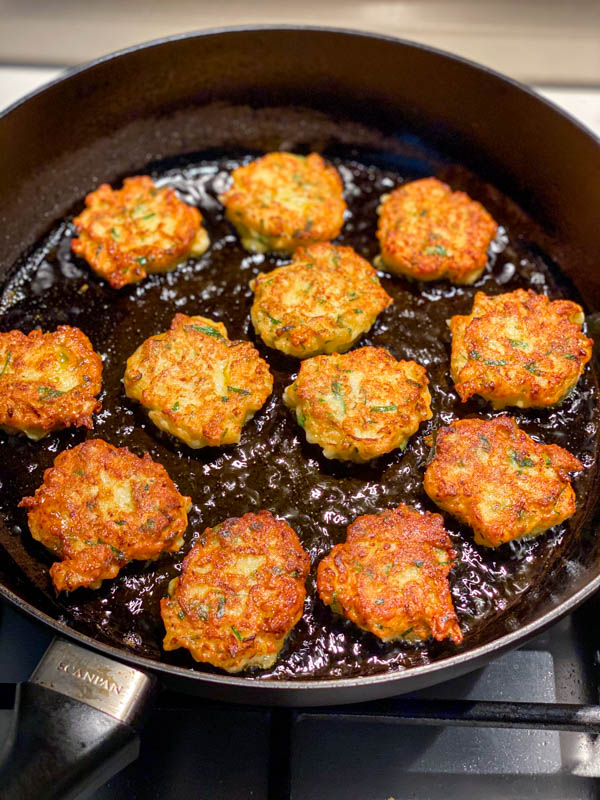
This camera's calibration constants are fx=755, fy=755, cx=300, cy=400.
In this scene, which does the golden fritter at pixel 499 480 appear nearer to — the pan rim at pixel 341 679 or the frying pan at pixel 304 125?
the frying pan at pixel 304 125

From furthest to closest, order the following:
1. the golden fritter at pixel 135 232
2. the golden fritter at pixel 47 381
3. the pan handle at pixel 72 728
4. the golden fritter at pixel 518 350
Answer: the golden fritter at pixel 135 232, the golden fritter at pixel 518 350, the golden fritter at pixel 47 381, the pan handle at pixel 72 728

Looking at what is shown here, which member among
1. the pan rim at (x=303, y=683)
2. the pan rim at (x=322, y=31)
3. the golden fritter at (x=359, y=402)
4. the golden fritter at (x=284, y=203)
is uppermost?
the pan rim at (x=322, y=31)

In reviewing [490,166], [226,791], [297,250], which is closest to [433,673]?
[226,791]

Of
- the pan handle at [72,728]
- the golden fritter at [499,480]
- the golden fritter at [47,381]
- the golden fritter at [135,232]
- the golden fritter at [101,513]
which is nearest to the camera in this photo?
the pan handle at [72,728]

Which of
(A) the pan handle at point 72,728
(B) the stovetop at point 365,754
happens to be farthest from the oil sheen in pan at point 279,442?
(A) the pan handle at point 72,728

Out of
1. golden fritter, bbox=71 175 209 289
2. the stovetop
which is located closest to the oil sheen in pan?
golden fritter, bbox=71 175 209 289

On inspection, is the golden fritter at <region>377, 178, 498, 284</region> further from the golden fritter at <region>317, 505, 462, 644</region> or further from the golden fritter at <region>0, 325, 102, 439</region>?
the golden fritter at <region>0, 325, 102, 439</region>

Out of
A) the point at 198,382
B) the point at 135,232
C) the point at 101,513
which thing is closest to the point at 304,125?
the point at 135,232
